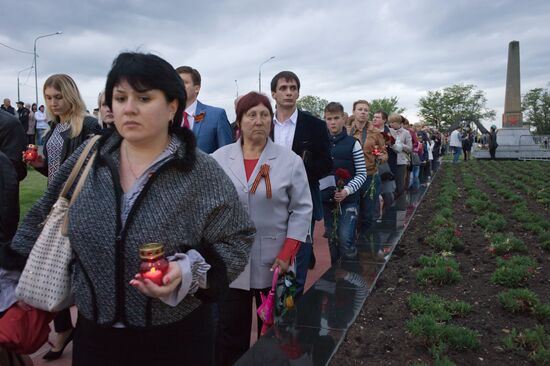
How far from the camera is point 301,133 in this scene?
4.25m

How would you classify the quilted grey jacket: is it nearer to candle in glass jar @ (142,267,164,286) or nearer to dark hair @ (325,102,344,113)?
candle in glass jar @ (142,267,164,286)

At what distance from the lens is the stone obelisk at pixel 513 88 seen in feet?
107

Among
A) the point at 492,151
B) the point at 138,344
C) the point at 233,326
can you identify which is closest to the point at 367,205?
the point at 233,326

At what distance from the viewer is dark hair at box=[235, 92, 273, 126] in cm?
341

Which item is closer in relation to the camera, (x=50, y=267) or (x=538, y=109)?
(x=50, y=267)

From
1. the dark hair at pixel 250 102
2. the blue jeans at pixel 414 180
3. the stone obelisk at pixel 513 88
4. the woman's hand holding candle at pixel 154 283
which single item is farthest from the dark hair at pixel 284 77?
the stone obelisk at pixel 513 88

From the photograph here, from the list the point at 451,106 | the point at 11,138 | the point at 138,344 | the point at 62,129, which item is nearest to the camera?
the point at 138,344

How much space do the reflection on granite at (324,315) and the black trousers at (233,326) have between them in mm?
110

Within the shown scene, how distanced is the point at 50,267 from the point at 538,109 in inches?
3647

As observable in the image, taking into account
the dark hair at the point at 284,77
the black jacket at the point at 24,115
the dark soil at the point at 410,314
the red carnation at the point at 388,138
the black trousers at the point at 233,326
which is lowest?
the dark soil at the point at 410,314

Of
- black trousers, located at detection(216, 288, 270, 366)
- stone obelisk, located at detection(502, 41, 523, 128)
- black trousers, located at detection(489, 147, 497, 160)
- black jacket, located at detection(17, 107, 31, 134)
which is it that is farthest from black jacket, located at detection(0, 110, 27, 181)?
stone obelisk, located at detection(502, 41, 523, 128)

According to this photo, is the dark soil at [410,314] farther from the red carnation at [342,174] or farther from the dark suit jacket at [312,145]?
the dark suit jacket at [312,145]

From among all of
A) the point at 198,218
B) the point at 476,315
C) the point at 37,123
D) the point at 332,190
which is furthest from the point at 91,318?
the point at 37,123

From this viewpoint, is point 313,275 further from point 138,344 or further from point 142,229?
point 142,229
